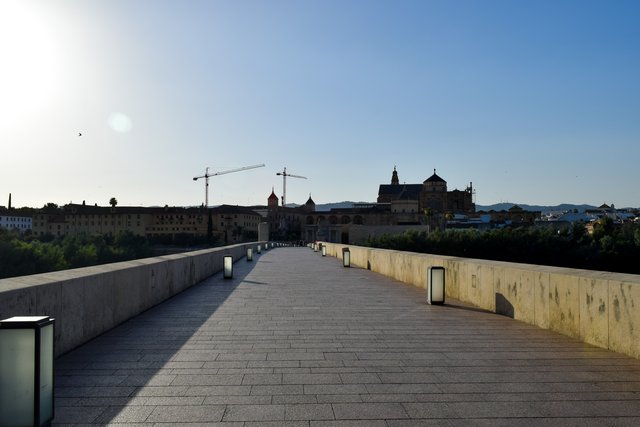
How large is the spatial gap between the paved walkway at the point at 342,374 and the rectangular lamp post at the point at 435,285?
1.22 metres

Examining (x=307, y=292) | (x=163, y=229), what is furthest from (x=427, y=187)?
(x=307, y=292)

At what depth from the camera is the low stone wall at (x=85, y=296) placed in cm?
560

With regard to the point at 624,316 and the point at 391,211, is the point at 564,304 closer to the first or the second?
the point at 624,316

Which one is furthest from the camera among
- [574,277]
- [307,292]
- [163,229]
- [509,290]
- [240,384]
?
[163,229]

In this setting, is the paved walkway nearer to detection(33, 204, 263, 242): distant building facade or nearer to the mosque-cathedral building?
the mosque-cathedral building

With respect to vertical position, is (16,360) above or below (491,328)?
above

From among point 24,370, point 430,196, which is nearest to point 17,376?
point 24,370

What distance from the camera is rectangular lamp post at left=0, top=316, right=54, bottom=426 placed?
11.8ft

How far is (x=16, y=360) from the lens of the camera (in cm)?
363

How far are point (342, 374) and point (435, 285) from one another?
558 cm

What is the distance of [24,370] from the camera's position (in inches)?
144

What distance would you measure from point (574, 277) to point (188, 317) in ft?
19.4

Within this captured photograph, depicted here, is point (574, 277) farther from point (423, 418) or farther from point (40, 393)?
point (40, 393)

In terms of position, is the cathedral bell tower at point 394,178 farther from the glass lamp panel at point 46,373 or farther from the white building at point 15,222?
the glass lamp panel at point 46,373
